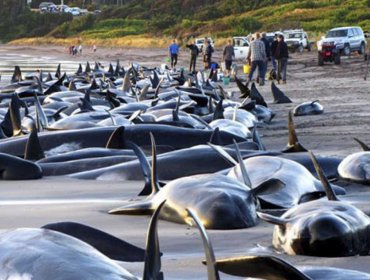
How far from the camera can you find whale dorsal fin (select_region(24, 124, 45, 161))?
757 cm

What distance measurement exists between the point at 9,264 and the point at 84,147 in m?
6.12

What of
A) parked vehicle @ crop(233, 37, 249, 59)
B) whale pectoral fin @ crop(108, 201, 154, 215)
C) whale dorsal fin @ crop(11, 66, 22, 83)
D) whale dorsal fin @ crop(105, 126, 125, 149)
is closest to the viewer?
whale pectoral fin @ crop(108, 201, 154, 215)

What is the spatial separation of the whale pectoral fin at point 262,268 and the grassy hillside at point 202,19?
59298 mm

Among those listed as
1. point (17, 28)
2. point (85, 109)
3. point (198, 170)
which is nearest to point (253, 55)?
point (85, 109)

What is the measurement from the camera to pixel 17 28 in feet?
345

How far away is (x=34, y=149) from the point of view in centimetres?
768

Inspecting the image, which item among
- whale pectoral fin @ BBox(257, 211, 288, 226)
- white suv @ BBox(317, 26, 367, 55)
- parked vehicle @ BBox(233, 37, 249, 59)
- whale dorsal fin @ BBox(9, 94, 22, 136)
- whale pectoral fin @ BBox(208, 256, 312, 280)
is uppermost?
whale pectoral fin @ BBox(208, 256, 312, 280)

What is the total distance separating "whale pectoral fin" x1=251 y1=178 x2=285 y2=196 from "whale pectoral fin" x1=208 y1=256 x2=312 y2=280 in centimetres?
213

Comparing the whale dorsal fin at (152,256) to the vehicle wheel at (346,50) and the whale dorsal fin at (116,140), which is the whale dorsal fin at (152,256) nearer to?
the whale dorsal fin at (116,140)

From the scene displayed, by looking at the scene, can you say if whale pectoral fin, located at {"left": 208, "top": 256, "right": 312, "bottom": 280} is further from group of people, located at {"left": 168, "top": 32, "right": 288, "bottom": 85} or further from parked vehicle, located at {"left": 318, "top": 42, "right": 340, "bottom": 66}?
parked vehicle, located at {"left": 318, "top": 42, "right": 340, "bottom": 66}

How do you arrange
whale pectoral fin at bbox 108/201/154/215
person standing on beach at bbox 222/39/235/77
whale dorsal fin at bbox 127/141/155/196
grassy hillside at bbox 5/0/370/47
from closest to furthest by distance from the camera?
whale pectoral fin at bbox 108/201/154/215 → whale dorsal fin at bbox 127/141/155/196 → person standing on beach at bbox 222/39/235/77 → grassy hillside at bbox 5/0/370/47

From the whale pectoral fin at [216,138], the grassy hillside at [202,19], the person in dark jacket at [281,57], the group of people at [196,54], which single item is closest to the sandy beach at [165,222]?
the whale pectoral fin at [216,138]

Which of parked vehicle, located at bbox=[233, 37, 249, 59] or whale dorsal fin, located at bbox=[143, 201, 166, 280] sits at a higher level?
whale dorsal fin, located at bbox=[143, 201, 166, 280]

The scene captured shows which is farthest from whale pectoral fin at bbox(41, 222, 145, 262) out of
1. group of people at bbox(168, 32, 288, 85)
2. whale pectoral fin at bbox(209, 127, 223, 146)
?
group of people at bbox(168, 32, 288, 85)
